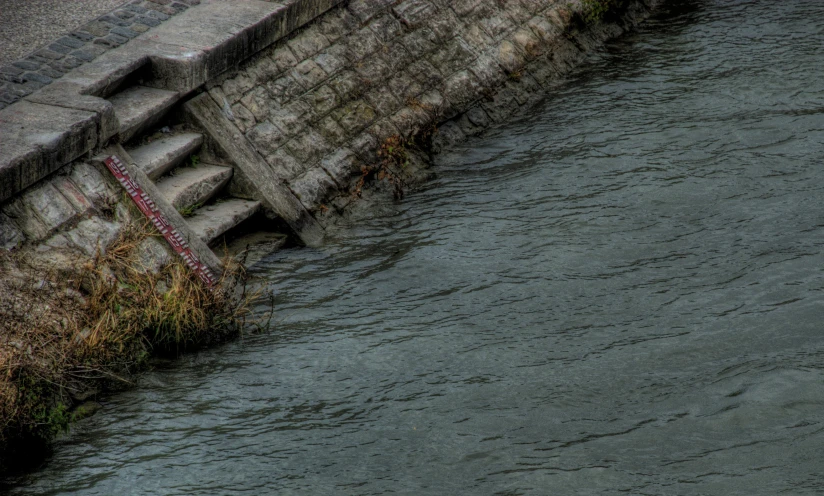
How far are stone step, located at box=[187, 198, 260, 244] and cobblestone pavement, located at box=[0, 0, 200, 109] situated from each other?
1650 mm

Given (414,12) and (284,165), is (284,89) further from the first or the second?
(414,12)

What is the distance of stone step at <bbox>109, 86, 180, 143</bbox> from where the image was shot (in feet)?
27.0

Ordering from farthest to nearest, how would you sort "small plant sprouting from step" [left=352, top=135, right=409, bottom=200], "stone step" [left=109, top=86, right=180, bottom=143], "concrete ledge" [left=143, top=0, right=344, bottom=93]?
"small plant sprouting from step" [left=352, top=135, right=409, bottom=200]
"concrete ledge" [left=143, top=0, right=344, bottom=93]
"stone step" [left=109, top=86, right=180, bottom=143]

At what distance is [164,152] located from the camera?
8477mm

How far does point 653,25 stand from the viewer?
42.2ft

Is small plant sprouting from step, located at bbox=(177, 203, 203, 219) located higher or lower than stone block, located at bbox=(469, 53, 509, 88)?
higher

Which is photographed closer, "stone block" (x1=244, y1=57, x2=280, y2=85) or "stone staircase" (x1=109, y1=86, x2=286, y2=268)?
"stone staircase" (x1=109, y1=86, x2=286, y2=268)

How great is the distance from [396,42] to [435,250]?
10.0ft

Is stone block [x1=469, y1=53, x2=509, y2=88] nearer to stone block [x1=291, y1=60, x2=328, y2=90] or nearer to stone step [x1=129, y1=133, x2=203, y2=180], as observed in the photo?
stone block [x1=291, y1=60, x2=328, y2=90]

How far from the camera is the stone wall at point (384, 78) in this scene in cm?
925

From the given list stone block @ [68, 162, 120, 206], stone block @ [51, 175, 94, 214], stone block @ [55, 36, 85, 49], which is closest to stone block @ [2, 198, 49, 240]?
stone block @ [51, 175, 94, 214]

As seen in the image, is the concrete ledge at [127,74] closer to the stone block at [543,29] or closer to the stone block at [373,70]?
the stone block at [373,70]

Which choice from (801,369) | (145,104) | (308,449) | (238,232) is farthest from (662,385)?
(145,104)

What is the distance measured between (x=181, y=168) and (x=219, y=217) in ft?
2.01
